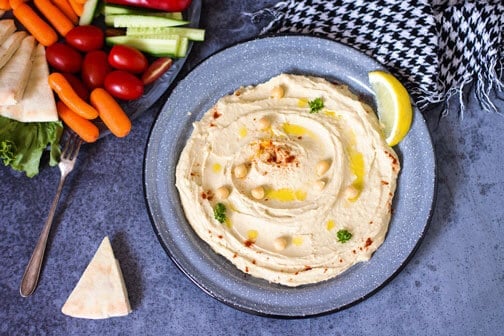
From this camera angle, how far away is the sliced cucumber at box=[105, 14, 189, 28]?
11.0ft

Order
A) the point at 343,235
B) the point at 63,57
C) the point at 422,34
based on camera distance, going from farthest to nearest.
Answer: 1. the point at 63,57
2. the point at 422,34
3. the point at 343,235

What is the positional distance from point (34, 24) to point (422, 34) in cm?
202

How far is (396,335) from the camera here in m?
3.33

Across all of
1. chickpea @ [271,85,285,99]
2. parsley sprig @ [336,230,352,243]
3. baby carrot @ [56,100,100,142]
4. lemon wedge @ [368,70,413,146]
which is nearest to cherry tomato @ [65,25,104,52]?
baby carrot @ [56,100,100,142]

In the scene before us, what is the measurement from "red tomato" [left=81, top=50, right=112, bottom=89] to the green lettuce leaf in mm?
281

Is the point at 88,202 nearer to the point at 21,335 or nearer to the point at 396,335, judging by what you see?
the point at 21,335

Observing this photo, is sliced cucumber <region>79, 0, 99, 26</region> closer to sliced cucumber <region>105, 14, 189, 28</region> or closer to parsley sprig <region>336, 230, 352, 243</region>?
sliced cucumber <region>105, 14, 189, 28</region>

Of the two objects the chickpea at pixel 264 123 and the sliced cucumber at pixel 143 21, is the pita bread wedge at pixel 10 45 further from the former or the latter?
the chickpea at pixel 264 123

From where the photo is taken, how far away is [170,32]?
3363mm

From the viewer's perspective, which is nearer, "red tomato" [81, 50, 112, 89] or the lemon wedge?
the lemon wedge

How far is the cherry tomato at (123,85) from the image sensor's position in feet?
10.7

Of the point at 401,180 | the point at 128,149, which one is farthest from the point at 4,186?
the point at 401,180

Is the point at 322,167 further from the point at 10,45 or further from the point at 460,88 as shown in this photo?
the point at 10,45

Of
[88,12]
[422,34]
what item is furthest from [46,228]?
[422,34]
